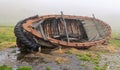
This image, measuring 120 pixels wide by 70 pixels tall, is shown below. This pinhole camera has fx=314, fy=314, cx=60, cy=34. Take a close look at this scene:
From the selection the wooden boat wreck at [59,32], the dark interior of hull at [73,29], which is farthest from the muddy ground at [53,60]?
the dark interior of hull at [73,29]

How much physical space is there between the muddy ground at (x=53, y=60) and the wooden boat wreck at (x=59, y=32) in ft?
3.28

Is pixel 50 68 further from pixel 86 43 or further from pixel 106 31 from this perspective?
pixel 106 31

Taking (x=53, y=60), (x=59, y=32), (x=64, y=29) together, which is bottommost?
(x=53, y=60)

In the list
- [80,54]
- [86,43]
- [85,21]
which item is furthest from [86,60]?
[85,21]

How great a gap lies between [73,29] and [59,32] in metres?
2.65

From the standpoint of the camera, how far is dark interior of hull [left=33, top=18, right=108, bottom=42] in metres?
39.0

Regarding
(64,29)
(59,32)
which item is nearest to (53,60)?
(59,32)

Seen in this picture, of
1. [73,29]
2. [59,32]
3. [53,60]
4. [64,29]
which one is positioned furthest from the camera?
[73,29]

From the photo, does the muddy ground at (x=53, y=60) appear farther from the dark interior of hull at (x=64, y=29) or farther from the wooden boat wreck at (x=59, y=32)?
the dark interior of hull at (x=64, y=29)

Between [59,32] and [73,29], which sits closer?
[59,32]

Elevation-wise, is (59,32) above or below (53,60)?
above

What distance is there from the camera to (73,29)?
137 feet

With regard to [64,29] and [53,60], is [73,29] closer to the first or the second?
[64,29]

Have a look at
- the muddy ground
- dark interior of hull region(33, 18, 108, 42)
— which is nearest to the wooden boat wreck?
dark interior of hull region(33, 18, 108, 42)
